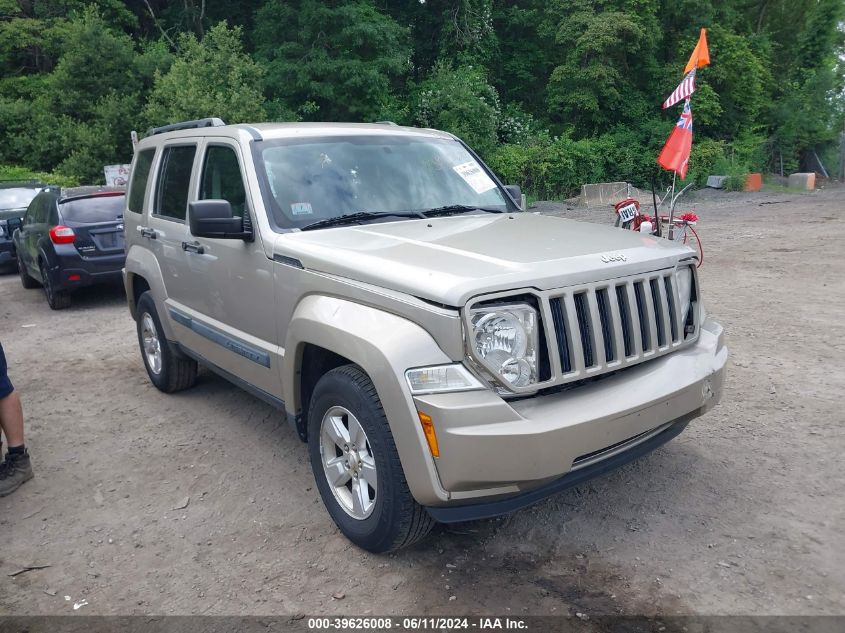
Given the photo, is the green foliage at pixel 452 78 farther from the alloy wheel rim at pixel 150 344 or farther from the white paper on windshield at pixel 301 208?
the white paper on windshield at pixel 301 208

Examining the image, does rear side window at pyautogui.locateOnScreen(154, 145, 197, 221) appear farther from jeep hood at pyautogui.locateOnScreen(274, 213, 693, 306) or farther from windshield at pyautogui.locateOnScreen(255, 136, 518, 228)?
jeep hood at pyautogui.locateOnScreen(274, 213, 693, 306)

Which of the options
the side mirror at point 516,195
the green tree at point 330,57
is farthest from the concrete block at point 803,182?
the side mirror at point 516,195

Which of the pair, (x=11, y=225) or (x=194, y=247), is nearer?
(x=194, y=247)

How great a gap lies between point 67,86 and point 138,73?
2614mm

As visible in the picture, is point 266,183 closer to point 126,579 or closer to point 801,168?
point 126,579

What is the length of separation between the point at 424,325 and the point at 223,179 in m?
2.18

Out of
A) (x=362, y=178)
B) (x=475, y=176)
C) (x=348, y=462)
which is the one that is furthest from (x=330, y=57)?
(x=348, y=462)

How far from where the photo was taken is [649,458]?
161 inches

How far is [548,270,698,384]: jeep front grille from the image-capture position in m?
2.80

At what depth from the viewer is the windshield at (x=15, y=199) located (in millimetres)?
12874

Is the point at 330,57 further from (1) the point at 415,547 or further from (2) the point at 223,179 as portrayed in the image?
(1) the point at 415,547

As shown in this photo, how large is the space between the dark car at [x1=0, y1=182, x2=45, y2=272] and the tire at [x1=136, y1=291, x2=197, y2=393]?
28.0 ft

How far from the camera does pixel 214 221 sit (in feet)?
11.9

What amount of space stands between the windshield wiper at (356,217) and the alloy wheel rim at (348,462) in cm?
110
